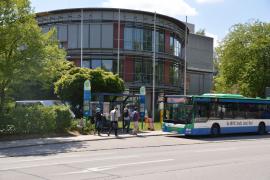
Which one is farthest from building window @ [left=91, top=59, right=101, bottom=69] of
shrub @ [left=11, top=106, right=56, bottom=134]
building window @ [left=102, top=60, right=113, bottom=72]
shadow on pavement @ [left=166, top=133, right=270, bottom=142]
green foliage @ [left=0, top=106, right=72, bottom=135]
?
shrub @ [left=11, top=106, right=56, bottom=134]

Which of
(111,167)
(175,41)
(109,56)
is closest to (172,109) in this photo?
(111,167)

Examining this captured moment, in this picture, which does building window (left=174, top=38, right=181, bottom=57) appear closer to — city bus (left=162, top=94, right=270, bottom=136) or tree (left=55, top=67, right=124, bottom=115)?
tree (left=55, top=67, right=124, bottom=115)

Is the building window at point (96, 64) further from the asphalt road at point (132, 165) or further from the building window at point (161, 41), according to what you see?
the asphalt road at point (132, 165)

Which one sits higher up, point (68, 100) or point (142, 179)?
point (68, 100)

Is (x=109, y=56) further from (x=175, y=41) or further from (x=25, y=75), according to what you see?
(x=25, y=75)

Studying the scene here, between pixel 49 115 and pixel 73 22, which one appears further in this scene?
pixel 73 22

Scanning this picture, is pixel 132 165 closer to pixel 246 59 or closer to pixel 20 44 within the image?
pixel 20 44

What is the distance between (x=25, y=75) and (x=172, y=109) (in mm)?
9795

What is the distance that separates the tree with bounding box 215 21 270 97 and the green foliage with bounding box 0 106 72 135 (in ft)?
102

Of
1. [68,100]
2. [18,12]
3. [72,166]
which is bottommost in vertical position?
[72,166]

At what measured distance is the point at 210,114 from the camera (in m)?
30.8

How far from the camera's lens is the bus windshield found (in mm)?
29747

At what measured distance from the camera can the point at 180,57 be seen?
61.4 m

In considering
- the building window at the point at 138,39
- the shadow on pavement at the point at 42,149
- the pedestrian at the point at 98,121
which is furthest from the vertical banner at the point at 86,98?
the building window at the point at 138,39
